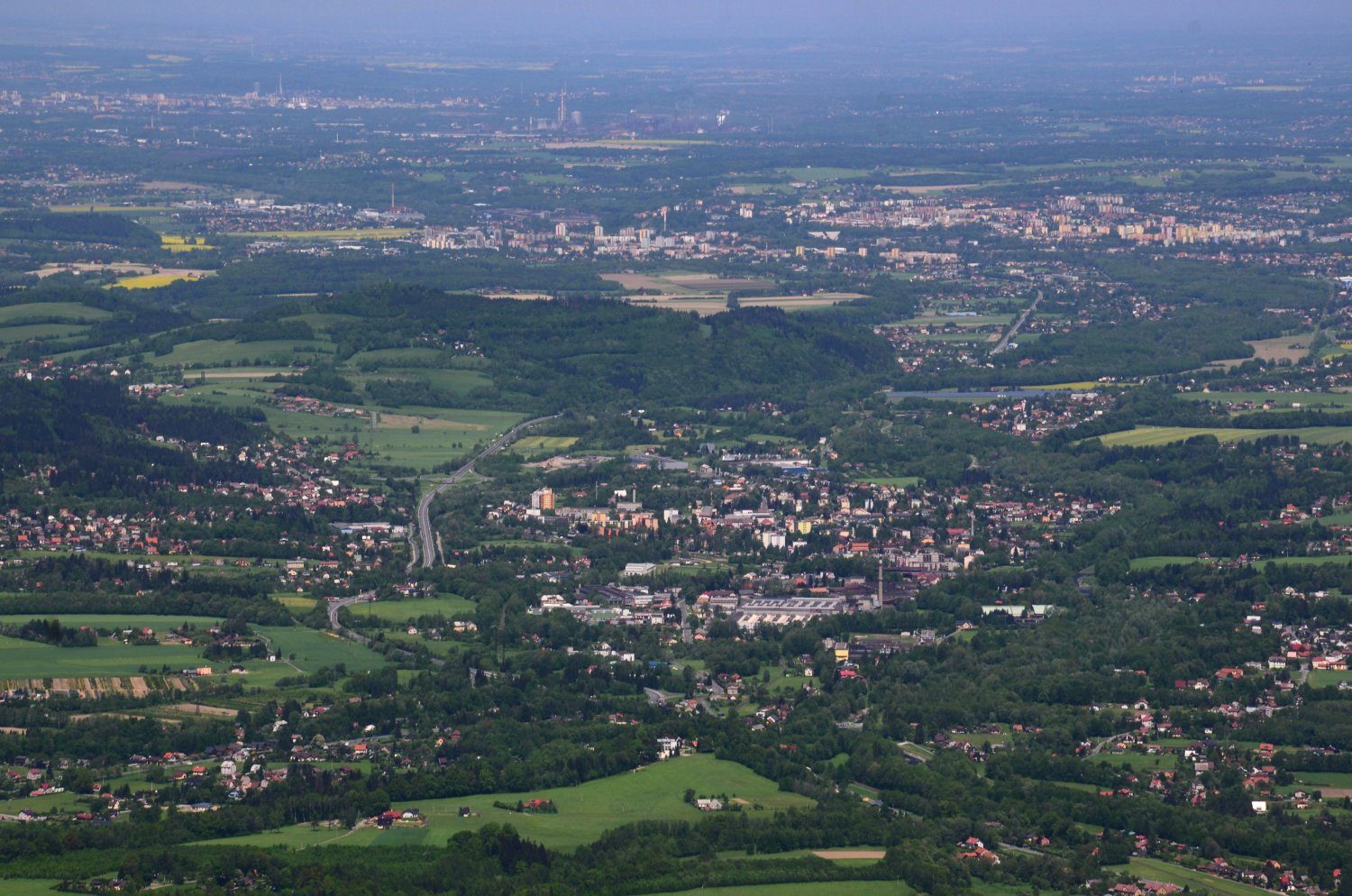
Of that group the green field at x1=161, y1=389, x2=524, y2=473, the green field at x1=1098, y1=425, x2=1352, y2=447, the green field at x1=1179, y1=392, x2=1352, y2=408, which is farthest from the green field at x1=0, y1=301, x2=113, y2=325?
the green field at x1=1179, y1=392, x2=1352, y2=408

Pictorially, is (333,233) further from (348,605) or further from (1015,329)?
(348,605)

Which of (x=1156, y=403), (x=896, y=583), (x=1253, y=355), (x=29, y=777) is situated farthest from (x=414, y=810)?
(x=1253, y=355)

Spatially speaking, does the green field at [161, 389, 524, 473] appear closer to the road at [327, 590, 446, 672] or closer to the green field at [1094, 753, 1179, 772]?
the road at [327, 590, 446, 672]

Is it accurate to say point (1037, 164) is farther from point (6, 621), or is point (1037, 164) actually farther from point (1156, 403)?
point (6, 621)

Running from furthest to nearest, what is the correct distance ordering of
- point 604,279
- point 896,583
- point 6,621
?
point 604,279, point 896,583, point 6,621

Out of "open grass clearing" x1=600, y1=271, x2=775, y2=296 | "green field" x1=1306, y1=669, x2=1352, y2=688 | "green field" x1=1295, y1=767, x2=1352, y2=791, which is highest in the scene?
"green field" x1=1295, y1=767, x2=1352, y2=791

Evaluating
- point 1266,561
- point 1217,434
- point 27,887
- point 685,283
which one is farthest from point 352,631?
point 685,283

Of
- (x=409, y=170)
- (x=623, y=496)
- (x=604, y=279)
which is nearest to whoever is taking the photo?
(x=623, y=496)
